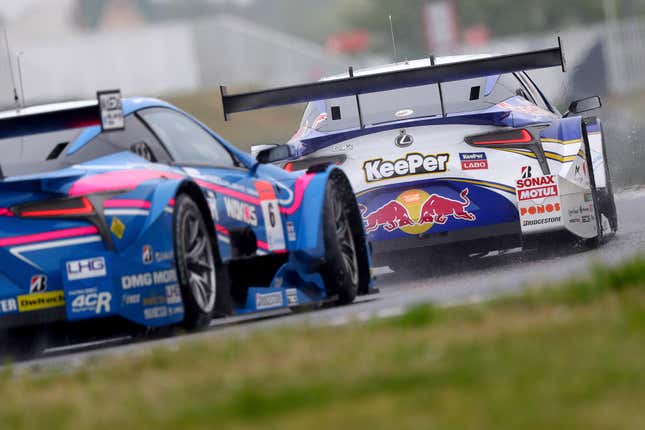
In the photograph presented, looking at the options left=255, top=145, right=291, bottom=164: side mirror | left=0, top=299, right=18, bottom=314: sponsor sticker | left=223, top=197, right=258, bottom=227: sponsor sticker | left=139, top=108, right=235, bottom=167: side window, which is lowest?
left=0, top=299, right=18, bottom=314: sponsor sticker

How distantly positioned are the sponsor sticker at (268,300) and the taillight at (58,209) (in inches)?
54.8

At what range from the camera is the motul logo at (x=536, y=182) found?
10.8 metres

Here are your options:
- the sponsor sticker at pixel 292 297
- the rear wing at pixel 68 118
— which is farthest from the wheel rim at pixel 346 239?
the rear wing at pixel 68 118

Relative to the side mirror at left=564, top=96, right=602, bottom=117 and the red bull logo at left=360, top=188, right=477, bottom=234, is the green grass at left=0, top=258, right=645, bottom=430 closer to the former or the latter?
the red bull logo at left=360, top=188, right=477, bottom=234

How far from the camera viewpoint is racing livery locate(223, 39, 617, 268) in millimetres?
10766

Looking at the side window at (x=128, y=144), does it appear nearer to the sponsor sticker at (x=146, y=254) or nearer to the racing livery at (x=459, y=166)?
the sponsor sticker at (x=146, y=254)

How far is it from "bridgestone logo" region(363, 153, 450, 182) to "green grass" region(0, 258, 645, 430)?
4.22 metres

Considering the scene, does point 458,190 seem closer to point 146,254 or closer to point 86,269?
point 146,254

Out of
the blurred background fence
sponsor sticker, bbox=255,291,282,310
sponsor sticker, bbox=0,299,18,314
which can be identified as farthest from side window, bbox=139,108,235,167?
the blurred background fence

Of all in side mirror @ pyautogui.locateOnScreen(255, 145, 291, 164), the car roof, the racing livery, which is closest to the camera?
the car roof

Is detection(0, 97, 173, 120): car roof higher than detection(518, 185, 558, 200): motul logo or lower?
higher

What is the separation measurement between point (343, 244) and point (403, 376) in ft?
16.7

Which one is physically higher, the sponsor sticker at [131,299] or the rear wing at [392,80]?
the rear wing at [392,80]

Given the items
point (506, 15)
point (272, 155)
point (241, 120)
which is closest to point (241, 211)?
point (272, 155)
